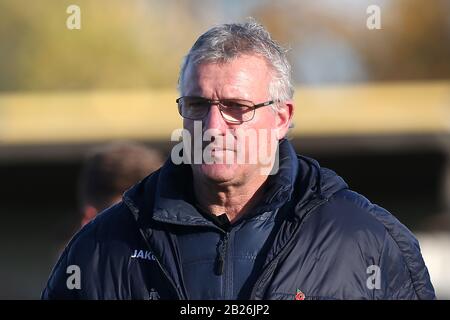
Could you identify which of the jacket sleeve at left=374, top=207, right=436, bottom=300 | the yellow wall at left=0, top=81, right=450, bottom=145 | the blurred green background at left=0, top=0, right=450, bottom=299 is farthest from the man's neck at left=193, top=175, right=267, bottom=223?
the yellow wall at left=0, top=81, right=450, bottom=145

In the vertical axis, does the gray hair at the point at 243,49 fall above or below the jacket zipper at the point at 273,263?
above

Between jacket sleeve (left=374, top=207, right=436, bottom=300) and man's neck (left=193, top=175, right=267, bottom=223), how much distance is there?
0.39 meters

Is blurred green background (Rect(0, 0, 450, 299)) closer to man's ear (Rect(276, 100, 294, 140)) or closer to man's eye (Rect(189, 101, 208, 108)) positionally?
man's ear (Rect(276, 100, 294, 140))

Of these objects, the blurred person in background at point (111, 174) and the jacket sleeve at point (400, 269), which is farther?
the blurred person in background at point (111, 174)

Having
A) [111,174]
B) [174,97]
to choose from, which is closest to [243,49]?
[111,174]

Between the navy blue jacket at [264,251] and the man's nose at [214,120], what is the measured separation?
0.24 meters

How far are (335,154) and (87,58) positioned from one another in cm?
361

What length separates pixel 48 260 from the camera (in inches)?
453

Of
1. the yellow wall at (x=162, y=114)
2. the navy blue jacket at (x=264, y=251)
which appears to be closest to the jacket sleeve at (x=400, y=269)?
the navy blue jacket at (x=264, y=251)

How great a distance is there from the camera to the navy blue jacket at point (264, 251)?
115 inches

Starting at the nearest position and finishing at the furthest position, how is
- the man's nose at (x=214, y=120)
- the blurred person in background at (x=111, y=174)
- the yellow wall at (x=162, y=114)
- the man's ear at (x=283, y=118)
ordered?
the man's nose at (x=214, y=120), the man's ear at (x=283, y=118), the blurred person in background at (x=111, y=174), the yellow wall at (x=162, y=114)

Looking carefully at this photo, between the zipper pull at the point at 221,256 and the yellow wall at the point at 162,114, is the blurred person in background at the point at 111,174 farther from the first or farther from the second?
the yellow wall at the point at 162,114

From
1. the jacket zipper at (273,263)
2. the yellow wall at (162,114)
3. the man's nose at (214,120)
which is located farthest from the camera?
the yellow wall at (162,114)
